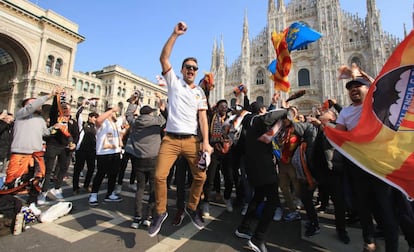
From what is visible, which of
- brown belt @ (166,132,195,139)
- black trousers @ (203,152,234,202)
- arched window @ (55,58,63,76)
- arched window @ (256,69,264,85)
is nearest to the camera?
brown belt @ (166,132,195,139)

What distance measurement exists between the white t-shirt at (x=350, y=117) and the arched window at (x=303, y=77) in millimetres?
28758

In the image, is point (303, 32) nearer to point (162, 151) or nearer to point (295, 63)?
point (162, 151)

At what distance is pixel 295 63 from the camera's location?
1164 inches

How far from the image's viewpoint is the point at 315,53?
93.3 ft

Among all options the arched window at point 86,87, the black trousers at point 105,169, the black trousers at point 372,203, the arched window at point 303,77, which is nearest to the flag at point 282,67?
the black trousers at point 372,203

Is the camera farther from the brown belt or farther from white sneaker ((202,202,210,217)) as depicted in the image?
white sneaker ((202,202,210,217))

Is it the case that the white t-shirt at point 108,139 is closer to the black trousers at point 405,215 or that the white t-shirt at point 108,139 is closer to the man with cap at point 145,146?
the man with cap at point 145,146

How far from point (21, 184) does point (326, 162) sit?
178 inches

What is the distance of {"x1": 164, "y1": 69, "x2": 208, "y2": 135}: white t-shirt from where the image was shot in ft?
8.36

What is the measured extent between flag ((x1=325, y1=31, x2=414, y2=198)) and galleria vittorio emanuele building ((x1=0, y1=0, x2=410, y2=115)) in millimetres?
16671

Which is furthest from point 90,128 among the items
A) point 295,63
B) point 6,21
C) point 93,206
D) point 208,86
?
point 295,63

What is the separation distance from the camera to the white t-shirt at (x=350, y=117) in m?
2.63

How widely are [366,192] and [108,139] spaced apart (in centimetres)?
437

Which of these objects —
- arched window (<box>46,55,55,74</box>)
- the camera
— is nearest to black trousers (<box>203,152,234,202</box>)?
the camera
